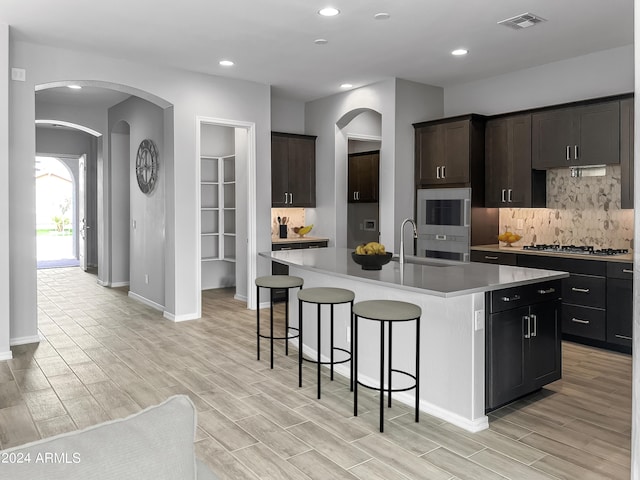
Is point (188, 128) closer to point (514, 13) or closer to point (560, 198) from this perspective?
point (514, 13)

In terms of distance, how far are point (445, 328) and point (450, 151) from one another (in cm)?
332

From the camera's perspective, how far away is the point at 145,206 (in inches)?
274

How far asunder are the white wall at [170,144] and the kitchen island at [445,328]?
2587mm

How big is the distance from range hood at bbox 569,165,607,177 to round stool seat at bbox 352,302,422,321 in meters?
3.13

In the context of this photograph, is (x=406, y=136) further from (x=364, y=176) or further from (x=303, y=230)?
(x=303, y=230)

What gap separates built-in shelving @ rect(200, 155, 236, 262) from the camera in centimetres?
782

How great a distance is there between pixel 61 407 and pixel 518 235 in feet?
15.9

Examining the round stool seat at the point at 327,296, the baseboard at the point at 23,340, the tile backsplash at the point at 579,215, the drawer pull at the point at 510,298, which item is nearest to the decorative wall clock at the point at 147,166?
the baseboard at the point at 23,340

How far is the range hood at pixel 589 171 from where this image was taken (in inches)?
201

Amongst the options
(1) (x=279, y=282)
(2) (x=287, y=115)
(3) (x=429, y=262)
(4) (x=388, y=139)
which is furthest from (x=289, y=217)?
(3) (x=429, y=262)

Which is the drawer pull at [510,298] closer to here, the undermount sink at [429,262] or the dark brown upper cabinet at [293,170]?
the undermount sink at [429,262]

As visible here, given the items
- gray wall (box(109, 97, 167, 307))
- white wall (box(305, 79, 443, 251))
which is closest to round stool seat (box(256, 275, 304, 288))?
white wall (box(305, 79, 443, 251))

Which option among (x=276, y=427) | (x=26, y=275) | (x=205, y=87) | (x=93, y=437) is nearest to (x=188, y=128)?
(x=205, y=87)

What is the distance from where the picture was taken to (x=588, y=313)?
15.8 ft
